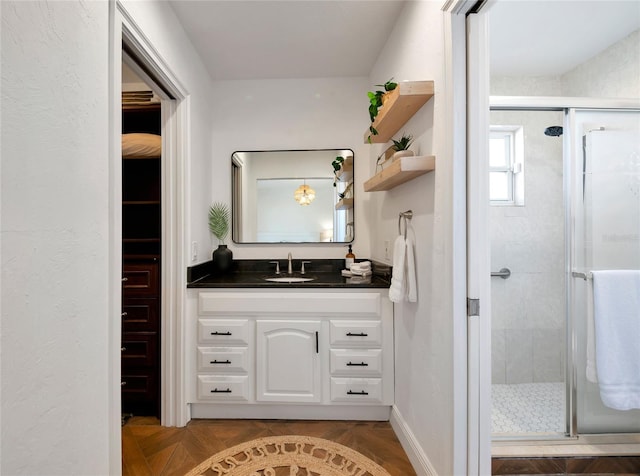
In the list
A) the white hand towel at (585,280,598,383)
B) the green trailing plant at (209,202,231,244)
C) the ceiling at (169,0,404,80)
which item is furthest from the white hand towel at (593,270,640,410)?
the green trailing plant at (209,202,231,244)

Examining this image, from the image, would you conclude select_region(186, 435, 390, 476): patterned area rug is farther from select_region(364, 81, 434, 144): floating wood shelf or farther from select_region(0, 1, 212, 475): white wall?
select_region(364, 81, 434, 144): floating wood shelf

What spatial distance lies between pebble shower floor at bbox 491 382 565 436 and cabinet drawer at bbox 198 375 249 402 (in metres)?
1.51

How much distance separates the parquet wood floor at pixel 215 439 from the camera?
1714mm

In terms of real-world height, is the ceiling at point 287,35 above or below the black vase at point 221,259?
above

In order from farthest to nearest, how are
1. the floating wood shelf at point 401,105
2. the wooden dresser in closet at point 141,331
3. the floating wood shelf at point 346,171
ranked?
1. the floating wood shelf at point 346,171
2. the wooden dresser in closet at point 141,331
3. the floating wood shelf at point 401,105

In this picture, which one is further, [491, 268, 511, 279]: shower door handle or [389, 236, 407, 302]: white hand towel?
[491, 268, 511, 279]: shower door handle

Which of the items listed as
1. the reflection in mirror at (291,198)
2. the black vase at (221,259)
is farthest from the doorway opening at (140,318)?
the reflection in mirror at (291,198)

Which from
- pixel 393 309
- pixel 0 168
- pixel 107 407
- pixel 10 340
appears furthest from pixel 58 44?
pixel 393 309

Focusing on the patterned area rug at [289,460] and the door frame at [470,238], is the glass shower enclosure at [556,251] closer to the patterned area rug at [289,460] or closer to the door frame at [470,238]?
the door frame at [470,238]

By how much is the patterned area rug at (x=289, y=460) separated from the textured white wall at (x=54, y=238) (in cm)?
67

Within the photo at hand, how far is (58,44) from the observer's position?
102cm

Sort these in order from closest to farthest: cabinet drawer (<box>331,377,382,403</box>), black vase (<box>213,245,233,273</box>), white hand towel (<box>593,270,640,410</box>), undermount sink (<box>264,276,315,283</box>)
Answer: white hand towel (<box>593,270,640,410</box>), cabinet drawer (<box>331,377,382,403</box>), undermount sink (<box>264,276,315,283</box>), black vase (<box>213,245,233,273</box>)

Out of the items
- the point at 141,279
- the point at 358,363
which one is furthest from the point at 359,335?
the point at 141,279

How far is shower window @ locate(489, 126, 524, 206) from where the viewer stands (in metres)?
2.24
